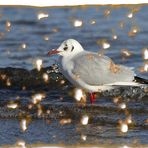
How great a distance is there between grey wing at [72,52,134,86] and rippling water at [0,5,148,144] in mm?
319

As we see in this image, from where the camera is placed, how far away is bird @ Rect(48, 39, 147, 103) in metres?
9.56

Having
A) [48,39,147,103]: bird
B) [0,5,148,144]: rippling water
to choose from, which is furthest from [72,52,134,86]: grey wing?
[0,5,148,144]: rippling water

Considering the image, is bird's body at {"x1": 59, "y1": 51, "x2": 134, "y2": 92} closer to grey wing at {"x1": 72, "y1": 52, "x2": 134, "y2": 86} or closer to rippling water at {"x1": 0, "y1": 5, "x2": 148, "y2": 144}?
grey wing at {"x1": 72, "y1": 52, "x2": 134, "y2": 86}

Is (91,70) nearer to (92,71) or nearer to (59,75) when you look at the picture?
(92,71)

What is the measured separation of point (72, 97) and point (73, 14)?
6399 millimetres

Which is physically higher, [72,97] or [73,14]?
[73,14]

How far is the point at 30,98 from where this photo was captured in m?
10.2

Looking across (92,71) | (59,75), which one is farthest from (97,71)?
(59,75)

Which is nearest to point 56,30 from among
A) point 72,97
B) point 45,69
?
point 45,69

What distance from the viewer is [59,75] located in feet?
38.3

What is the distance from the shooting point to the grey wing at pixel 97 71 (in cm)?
955

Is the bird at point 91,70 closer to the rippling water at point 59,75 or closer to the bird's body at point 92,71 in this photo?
the bird's body at point 92,71

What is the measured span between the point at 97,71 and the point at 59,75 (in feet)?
6.94

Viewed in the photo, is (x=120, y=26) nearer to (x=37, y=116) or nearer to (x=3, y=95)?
(x=3, y=95)
